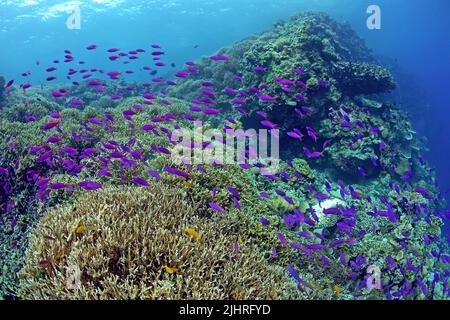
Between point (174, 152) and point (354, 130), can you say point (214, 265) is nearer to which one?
point (174, 152)

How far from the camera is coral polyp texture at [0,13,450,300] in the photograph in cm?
366

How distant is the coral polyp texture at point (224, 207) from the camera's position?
366 cm

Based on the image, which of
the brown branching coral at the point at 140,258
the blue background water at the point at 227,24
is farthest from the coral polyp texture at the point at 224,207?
the blue background water at the point at 227,24

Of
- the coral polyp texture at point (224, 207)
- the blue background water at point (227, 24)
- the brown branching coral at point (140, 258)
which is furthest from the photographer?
the blue background water at point (227, 24)

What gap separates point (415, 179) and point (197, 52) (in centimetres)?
12127

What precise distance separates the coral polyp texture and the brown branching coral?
0.8 inches

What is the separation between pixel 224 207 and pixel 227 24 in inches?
3512

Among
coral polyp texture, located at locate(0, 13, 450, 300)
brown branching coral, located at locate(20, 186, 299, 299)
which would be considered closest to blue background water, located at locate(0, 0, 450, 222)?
coral polyp texture, located at locate(0, 13, 450, 300)

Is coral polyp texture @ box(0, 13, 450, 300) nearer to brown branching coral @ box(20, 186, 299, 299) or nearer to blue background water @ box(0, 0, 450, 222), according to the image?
brown branching coral @ box(20, 186, 299, 299)

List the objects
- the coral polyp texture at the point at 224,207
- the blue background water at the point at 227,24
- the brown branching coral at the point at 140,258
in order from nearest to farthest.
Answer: the brown branching coral at the point at 140,258, the coral polyp texture at the point at 224,207, the blue background water at the point at 227,24

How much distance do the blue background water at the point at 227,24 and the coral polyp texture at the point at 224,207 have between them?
28.5m

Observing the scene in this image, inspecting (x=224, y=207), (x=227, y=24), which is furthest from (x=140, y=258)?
(x=227, y=24)

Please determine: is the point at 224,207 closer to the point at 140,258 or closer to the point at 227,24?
the point at 140,258

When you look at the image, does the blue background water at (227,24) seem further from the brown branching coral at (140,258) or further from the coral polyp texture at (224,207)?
the brown branching coral at (140,258)
